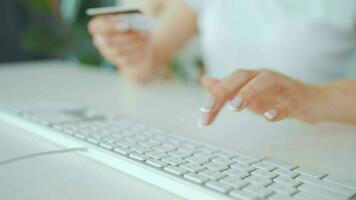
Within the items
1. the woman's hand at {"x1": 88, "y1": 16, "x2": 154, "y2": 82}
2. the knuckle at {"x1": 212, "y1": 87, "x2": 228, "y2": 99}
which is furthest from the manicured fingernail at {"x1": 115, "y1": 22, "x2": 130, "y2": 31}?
the knuckle at {"x1": 212, "y1": 87, "x2": 228, "y2": 99}

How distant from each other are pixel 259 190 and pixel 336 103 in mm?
295

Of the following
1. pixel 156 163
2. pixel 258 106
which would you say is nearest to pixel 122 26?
pixel 258 106

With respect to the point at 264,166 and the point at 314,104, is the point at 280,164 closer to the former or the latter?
the point at 264,166

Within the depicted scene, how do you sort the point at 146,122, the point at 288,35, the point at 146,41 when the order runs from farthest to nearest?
1. the point at 146,41
2. the point at 288,35
3. the point at 146,122

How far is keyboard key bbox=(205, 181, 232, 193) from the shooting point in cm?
36

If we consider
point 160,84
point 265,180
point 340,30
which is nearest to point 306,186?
point 265,180

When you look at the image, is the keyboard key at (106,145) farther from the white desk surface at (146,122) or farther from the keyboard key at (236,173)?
the keyboard key at (236,173)

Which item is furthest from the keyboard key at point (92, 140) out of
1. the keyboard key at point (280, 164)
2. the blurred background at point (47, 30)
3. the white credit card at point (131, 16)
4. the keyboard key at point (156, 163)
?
the blurred background at point (47, 30)

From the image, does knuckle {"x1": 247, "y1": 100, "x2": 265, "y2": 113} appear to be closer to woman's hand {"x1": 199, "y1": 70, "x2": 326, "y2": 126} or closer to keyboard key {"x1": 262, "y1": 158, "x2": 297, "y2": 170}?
woman's hand {"x1": 199, "y1": 70, "x2": 326, "y2": 126}

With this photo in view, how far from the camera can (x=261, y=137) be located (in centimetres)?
61

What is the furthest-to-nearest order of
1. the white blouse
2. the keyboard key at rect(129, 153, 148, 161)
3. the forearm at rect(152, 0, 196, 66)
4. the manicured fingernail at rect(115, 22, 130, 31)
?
the forearm at rect(152, 0, 196, 66)
the manicured fingernail at rect(115, 22, 130, 31)
the white blouse
the keyboard key at rect(129, 153, 148, 161)

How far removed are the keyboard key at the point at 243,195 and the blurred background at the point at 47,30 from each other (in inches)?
44.8

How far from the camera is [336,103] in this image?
0.59 metres

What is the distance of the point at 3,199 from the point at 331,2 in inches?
26.9
